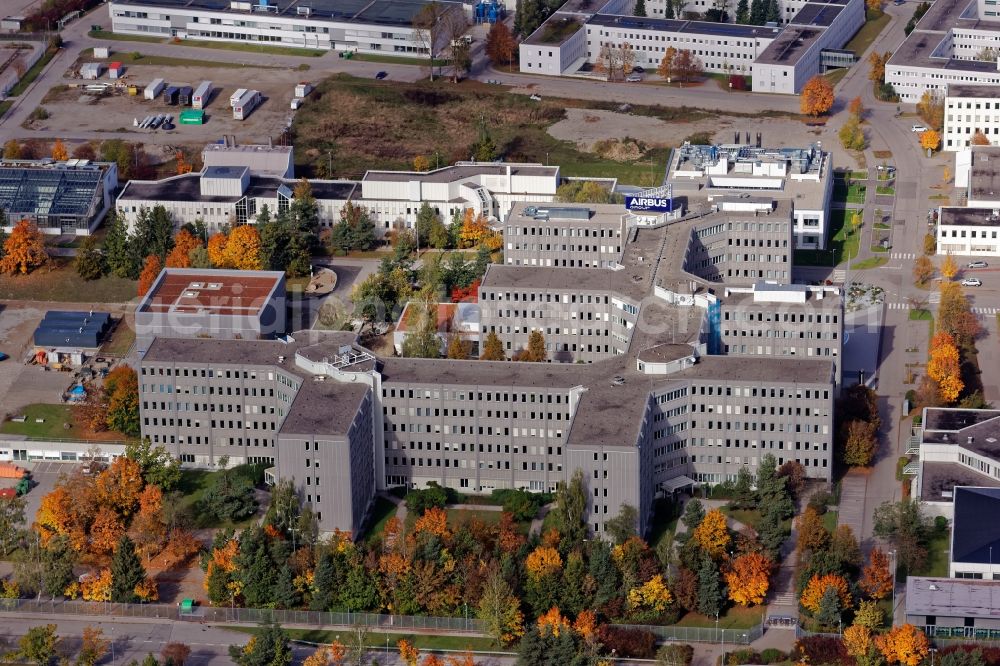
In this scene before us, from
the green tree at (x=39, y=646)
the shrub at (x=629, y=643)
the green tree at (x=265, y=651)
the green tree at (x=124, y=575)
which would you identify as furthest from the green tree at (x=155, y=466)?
the shrub at (x=629, y=643)

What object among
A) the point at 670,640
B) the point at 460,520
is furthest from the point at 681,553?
the point at 460,520

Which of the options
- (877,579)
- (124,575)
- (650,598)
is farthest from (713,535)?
(124,575)

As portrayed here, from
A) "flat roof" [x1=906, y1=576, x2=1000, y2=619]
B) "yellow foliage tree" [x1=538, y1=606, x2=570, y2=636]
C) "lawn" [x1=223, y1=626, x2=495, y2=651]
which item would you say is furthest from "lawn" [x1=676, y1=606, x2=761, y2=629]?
"lawn" [x1=223, y1=626, x2=495, y2=651]

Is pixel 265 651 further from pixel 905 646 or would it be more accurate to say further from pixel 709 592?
pixel 905 646

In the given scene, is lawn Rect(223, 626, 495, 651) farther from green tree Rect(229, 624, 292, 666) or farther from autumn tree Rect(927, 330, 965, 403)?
autumn tree Rect(927, 330, 965, 403)

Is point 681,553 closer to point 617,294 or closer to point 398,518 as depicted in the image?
point 398,518

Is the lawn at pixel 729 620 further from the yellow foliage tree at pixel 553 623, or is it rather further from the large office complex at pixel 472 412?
the large office complex at pixel 472 412

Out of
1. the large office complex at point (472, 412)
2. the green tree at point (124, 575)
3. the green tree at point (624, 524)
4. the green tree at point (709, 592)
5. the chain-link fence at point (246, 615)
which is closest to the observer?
the green tree at point (709, 592)
